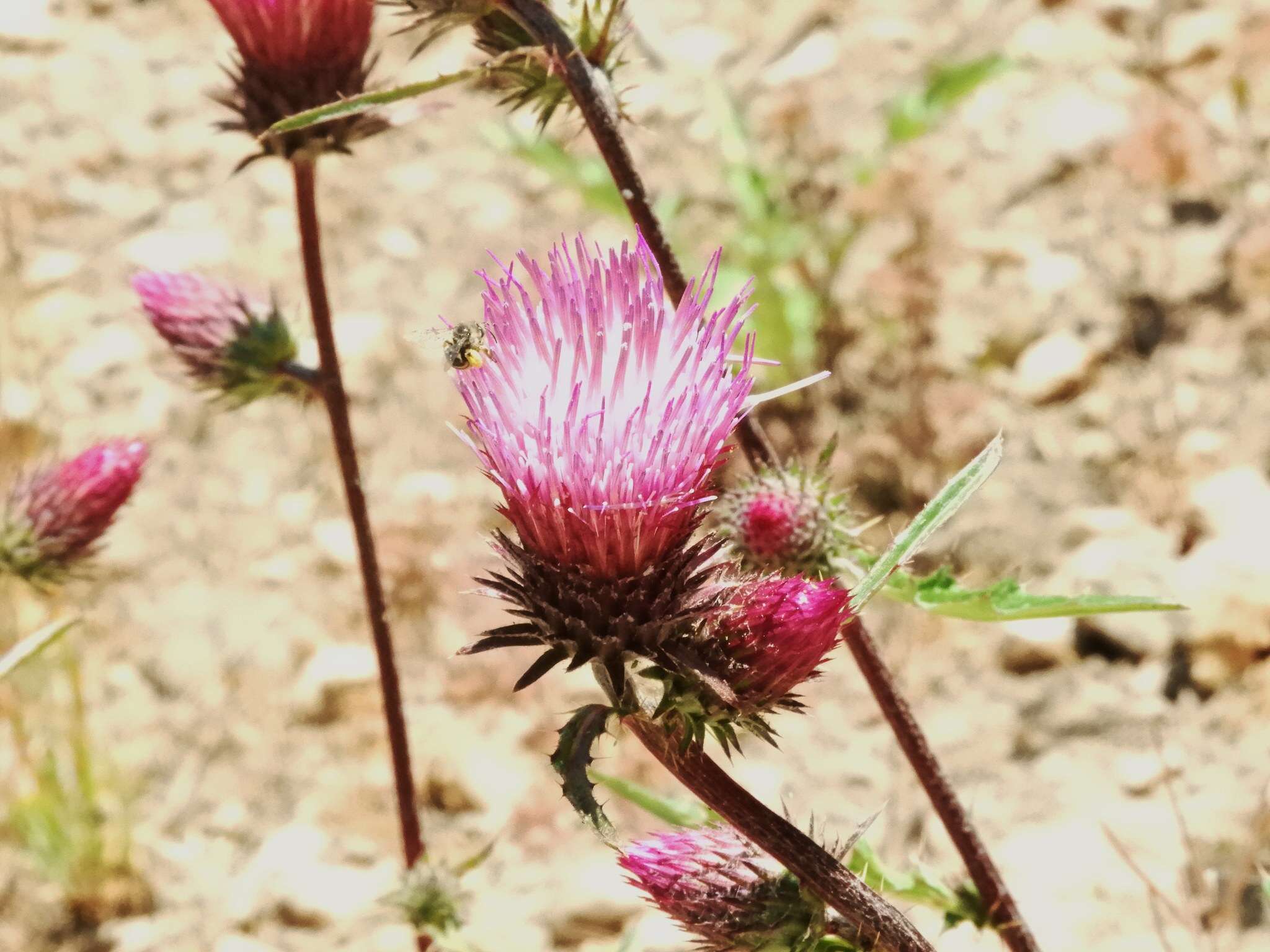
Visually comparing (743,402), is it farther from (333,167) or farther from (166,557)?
(333,167)

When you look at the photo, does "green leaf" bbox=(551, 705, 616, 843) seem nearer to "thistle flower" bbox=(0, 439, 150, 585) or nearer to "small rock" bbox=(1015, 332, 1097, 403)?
"thistle flower" bbox=(0, 439, 150, 585)

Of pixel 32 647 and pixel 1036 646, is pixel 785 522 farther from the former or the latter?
pixel 1036 646

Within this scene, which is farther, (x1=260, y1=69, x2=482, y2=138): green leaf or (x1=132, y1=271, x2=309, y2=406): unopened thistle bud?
(x1=132, y1=271, x2=309, y2=406): unopened thistle bud

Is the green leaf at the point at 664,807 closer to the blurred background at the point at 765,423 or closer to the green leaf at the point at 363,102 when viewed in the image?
the blurred background at the point at 765,423

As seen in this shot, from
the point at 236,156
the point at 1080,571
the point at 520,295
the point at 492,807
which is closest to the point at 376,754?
the point at 492,807

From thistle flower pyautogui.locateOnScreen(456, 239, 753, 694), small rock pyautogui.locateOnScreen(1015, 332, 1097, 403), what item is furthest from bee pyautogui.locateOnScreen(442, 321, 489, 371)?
small rock pyautogui.locateOnScreen(1015, 332, 1097, 403)

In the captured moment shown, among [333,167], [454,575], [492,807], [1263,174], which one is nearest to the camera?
[492,807]

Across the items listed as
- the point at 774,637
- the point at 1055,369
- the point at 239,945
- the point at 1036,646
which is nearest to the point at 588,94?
the point at 774,637
